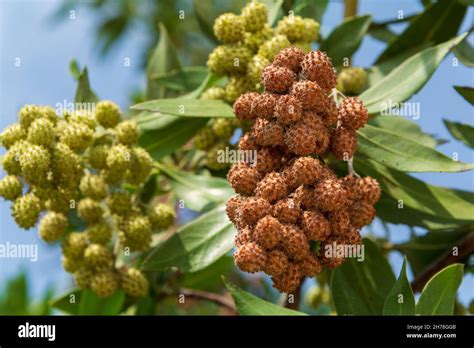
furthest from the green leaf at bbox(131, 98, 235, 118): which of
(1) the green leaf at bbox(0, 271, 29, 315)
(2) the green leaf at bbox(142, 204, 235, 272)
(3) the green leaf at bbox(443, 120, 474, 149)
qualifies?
(1) the green leaf at bbox(0, 271, 29, 315)

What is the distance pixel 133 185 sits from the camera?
8.88 feet

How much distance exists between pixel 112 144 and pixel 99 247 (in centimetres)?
35

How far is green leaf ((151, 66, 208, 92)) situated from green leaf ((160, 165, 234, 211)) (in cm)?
37

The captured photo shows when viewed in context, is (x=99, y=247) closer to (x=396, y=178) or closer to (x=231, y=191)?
(x=231, y=191)

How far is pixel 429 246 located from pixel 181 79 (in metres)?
1.14

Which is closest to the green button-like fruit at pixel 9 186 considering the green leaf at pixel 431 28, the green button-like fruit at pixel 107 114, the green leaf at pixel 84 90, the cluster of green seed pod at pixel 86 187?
the cluster of green seed pod at pixel 86 187

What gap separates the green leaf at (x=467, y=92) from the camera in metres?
2.54

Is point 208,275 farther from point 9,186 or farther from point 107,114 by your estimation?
point 9,186

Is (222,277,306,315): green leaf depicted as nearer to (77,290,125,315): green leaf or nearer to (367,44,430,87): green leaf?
(77,290,125,315): green leaf

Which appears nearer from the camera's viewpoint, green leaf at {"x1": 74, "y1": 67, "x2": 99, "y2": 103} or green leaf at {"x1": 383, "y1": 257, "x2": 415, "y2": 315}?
green leaf at {"x1": 383, "y1": 257, "x2": 415, "y2": 315}

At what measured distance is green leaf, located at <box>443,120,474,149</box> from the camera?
2639 millimetres

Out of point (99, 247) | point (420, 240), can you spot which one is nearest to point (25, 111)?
point (99, 247)

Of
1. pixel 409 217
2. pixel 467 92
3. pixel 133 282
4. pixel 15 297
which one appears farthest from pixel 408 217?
pixel 15 297

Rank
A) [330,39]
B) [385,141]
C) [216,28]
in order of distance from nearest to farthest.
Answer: [385,141], [216,28], [330,39]
